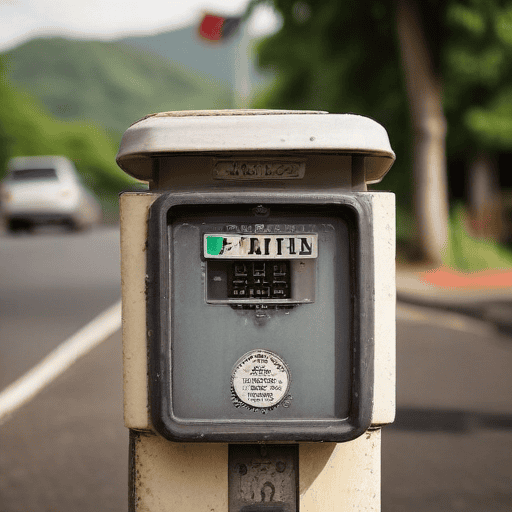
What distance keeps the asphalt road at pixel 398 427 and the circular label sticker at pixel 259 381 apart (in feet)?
5.98

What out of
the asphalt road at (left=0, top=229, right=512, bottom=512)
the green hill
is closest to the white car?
the asphalt road at (left=0, top=229, right=512, bottom=512)

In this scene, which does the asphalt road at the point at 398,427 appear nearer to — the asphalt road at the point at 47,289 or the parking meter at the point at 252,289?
the asphalt road at the point at 47,289

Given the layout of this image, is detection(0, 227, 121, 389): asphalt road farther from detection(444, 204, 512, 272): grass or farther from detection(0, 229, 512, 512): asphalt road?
detection(444, 204, 512, 272): grass

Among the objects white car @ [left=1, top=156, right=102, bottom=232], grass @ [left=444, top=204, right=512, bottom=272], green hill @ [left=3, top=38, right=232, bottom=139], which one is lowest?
grass @ [left=444, top=204, right=512, bottom=272]

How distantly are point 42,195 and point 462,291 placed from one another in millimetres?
9441

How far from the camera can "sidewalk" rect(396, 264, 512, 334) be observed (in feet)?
27.1

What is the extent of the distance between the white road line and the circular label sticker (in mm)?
3225

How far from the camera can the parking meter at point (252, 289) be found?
5.81 ft

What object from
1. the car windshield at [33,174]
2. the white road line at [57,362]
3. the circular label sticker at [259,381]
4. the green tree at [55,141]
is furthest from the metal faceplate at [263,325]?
the green tree at [55,141]

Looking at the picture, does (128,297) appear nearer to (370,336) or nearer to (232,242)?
(232,242)

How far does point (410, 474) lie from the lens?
12.5 ft

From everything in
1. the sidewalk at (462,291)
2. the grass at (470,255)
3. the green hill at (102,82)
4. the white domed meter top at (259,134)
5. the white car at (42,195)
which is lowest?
the white domed meter top at (259,134)

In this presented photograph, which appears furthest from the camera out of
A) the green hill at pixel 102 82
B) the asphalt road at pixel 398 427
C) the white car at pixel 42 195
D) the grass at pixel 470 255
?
the green hill at pixel 102 82

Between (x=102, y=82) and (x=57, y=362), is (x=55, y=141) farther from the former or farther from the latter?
(x=102, y=82)
